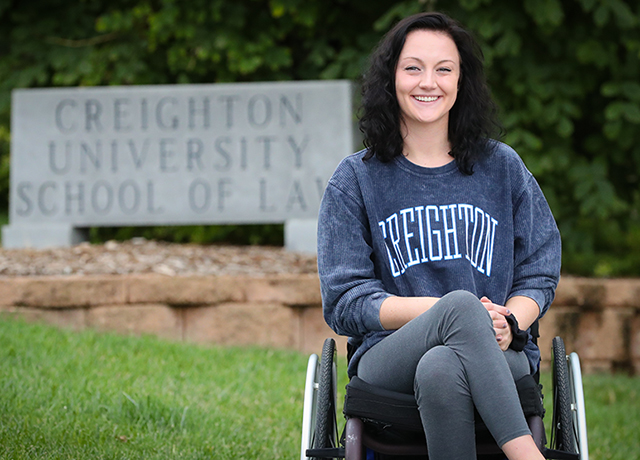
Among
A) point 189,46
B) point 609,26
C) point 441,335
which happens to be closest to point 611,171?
point 609,26

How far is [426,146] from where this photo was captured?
6.89 ft

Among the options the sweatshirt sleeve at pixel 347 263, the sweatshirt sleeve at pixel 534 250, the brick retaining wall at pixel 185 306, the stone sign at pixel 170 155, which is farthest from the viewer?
the stone sign at pixel 170 155

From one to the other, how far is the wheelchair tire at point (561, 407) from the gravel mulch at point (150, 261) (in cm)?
272

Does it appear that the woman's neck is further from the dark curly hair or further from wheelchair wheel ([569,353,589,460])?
wheelchair wheel ([569,353,589,460])

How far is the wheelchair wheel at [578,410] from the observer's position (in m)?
1.76

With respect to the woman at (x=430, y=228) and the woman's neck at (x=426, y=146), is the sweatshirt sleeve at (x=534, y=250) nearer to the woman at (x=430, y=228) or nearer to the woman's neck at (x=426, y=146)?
the woman at (x=430, y=228)

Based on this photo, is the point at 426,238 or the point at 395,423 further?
the point at 426,238

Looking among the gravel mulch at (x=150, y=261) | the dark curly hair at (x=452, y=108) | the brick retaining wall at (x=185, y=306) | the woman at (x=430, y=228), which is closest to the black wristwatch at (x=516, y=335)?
the woman at (x=430, y=228)

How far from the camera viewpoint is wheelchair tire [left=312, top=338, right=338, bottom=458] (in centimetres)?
186

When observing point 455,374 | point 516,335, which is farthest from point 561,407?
point 455,374

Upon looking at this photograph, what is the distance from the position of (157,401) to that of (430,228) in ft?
4.73

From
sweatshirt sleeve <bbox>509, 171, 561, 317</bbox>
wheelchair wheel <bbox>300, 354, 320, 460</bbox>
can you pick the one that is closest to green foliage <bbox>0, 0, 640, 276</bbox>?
sweatshirt sleeve <bbox>509, 171, 561, 317</bbox>

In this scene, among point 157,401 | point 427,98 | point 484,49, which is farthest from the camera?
point 484,49

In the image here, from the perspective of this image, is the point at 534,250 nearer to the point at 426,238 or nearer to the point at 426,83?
the point at 426,238
